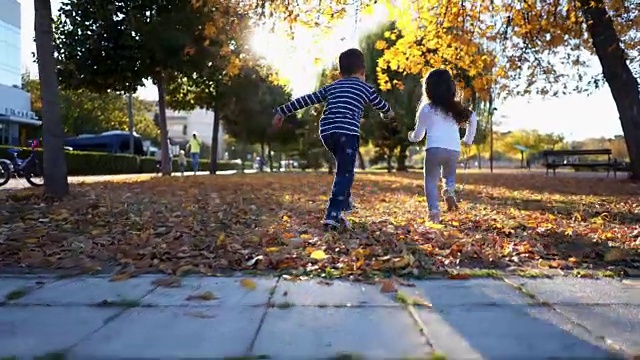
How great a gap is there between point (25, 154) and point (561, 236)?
1916cm

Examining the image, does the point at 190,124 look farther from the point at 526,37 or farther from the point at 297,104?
the point at 297,104

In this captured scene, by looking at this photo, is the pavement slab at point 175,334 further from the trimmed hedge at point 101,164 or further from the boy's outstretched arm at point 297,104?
the trimmed hedge at point 101,164

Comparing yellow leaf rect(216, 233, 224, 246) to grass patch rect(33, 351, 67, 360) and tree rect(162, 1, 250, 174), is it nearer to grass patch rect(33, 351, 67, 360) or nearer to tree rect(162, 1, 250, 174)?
grass patch rect(33, 351, 67, 360)

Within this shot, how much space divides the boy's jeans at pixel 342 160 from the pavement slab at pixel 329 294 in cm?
187

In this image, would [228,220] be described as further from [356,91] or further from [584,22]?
[584,22]

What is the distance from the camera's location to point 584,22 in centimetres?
1170

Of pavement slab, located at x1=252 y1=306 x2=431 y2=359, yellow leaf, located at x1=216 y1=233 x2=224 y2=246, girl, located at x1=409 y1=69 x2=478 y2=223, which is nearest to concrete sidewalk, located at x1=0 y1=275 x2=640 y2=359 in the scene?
pavement slab, located at x1=252 y1=306 x2=431 y2=359

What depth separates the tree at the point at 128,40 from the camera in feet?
47.3

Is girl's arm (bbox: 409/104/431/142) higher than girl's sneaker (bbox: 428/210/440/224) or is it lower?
higher

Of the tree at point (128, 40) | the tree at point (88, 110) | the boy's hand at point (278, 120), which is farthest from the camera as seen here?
the tree at point (88, 110)

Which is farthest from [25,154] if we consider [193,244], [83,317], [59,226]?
[83,317]

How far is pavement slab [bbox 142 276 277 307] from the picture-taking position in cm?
336

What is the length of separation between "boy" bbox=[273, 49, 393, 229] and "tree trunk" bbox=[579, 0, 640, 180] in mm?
8958

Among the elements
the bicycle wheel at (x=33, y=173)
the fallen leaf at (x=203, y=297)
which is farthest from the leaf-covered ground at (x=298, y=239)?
the bicycle wheel at (x=33, y=173)
